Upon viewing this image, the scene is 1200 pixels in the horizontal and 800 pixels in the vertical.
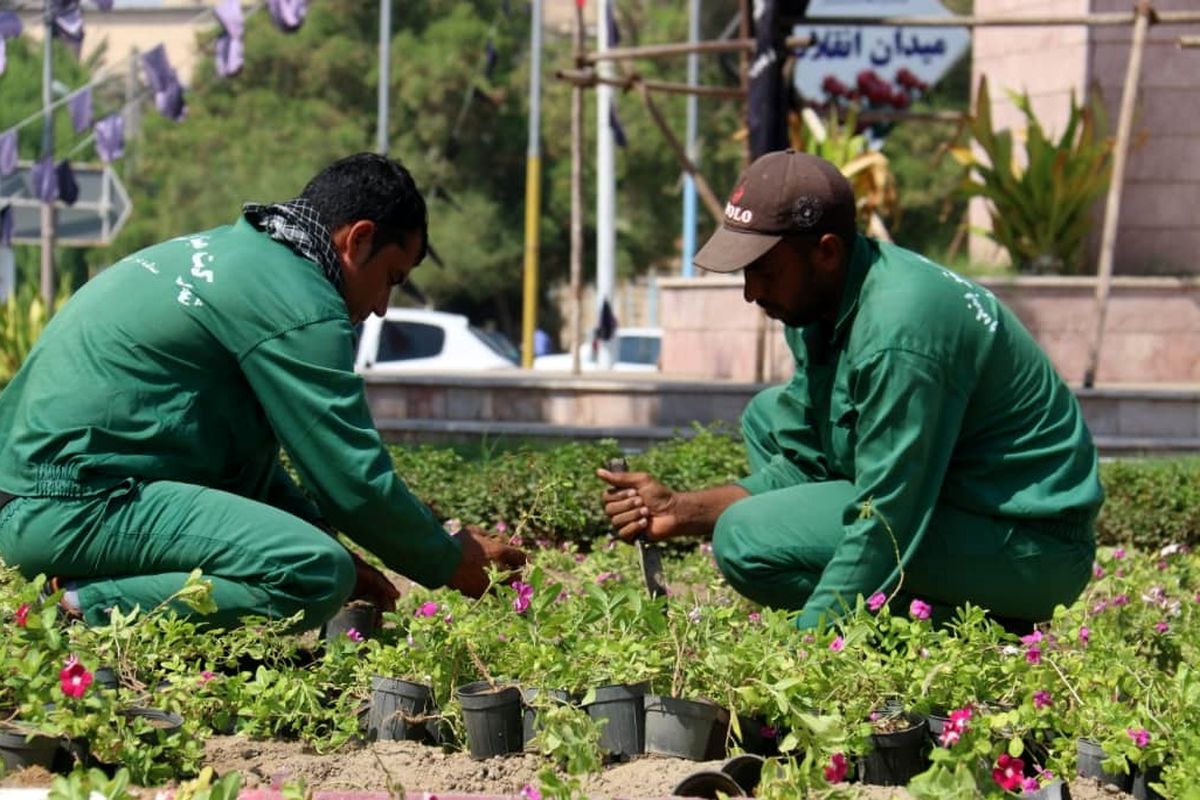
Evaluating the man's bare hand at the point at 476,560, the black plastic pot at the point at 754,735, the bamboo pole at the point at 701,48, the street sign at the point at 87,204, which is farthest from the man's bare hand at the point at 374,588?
the street sign at the point at 87,204

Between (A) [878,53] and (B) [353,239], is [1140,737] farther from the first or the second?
(A) [878,53]

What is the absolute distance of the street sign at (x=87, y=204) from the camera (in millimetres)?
16969

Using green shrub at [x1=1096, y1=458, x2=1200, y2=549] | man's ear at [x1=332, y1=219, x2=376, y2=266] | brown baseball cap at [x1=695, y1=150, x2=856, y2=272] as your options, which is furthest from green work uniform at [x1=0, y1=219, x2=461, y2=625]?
green shrub at [x1=1096, y1=458, x2=1200, y2=549]

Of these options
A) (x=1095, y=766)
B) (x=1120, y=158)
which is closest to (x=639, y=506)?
(x=1095, y=766)

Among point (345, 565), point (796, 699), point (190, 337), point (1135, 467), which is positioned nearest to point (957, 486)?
point (796, 699)

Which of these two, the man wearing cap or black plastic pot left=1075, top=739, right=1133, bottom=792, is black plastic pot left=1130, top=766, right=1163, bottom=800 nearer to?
black plastic pot left=1075, top=739, right=1133, bottom=792

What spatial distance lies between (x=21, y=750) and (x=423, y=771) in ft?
2.45

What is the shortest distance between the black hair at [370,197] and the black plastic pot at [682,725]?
4.31 feet

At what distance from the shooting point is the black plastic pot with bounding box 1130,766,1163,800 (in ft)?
11.6

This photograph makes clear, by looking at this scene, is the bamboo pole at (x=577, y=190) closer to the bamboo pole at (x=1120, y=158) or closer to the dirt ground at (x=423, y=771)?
the bamboo pole at (x=1120, y=158)

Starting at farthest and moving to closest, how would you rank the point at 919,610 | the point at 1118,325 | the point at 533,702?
the point at 1118,325
the point at 919,610
the point at 533,702

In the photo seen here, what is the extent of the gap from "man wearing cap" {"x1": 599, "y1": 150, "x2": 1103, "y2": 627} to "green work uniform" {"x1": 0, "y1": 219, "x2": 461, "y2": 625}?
0.88 m

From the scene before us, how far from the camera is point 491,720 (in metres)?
3.62

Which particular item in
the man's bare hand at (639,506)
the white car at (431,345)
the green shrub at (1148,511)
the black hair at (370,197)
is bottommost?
the white car at (431,345)
